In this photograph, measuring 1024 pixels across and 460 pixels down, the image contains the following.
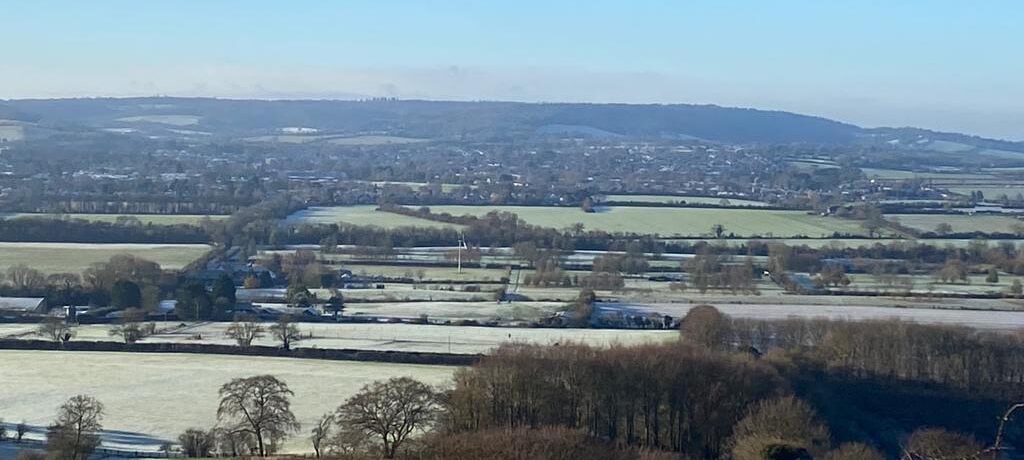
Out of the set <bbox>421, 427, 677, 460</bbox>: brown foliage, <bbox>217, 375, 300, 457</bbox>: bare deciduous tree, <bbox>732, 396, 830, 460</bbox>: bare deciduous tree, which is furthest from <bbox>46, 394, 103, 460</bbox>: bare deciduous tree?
<bbox>732, 396, 830, 460</bbox>: bare deciduous tree

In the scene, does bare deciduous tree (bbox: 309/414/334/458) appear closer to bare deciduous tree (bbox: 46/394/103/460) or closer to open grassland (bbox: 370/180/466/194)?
bare deciduous tree (bbox: 46/394/103/460)

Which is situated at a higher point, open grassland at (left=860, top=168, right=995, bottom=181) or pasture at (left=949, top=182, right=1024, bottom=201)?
pasture at (left=949, top=182, right=1024, bottom=201)

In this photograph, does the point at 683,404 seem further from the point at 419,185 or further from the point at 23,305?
the point at 419,185

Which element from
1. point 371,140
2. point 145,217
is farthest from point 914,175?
point 371,140

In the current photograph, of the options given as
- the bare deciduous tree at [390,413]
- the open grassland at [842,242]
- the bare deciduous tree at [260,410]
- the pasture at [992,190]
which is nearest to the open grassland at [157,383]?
the bare deciduous tree at [260,410]

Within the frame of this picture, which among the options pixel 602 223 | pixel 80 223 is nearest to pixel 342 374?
pixel 80 223

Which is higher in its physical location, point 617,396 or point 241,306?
point 617,396

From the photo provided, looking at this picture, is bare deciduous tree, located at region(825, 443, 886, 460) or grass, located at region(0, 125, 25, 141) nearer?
bare deciduous tree, located at region(825, 443, 886, 460)
